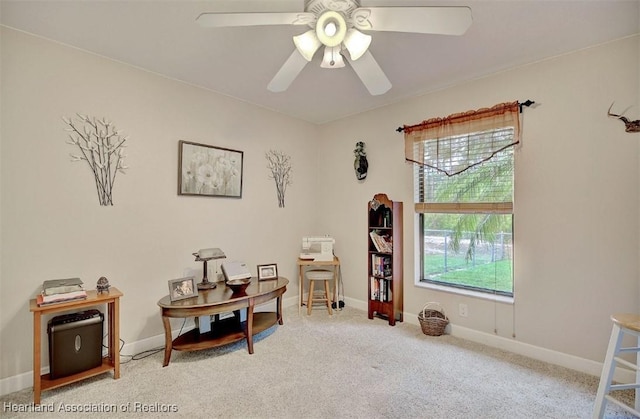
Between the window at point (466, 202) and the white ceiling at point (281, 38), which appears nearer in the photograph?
the white ceiling at point (281, 38)

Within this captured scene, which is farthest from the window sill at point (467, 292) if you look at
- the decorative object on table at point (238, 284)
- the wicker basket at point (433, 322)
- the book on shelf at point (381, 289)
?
the decorative object on table at point (238, 284)

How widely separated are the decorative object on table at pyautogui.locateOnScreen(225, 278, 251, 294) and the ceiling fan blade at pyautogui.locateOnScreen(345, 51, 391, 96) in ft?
6.36

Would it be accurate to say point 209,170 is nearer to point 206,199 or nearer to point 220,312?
point 206,199

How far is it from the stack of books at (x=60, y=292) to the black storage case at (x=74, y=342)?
194 millimetres

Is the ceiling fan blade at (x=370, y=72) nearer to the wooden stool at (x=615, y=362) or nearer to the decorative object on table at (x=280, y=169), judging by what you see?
the decorative object on table at (x=280, y=169)

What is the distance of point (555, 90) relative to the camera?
2.35 meters

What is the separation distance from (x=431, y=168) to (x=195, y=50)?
7.83 ft

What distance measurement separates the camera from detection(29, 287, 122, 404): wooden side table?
1845 millimetres

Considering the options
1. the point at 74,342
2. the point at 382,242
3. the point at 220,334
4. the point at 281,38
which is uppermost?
the point at 281,38

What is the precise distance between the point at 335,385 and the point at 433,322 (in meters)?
1.25

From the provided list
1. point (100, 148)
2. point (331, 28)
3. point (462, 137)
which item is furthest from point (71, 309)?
point (462, 137)

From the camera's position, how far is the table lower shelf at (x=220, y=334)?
2.42 meters

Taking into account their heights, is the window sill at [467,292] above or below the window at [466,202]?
below

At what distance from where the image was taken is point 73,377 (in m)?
2.00
